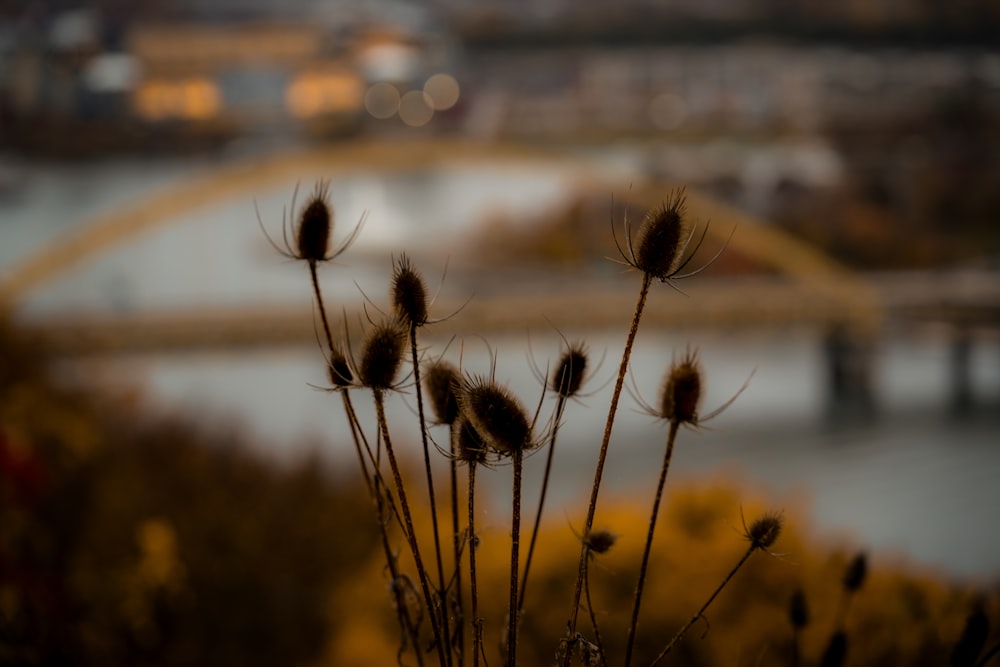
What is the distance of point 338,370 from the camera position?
0.67 meters

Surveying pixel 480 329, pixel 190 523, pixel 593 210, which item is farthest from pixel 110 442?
pixel 593 210

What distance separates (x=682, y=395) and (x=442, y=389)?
0.17 metres

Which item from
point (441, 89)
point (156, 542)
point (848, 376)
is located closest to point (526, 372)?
point (441, 89)

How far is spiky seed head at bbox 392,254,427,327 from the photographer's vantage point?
65 cm

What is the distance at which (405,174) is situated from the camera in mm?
10586

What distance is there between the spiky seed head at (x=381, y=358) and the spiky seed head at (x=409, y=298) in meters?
0.02

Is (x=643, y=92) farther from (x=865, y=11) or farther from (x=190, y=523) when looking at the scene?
(x=190, y=523)

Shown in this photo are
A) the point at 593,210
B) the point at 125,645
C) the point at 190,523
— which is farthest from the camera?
the point at 593,210

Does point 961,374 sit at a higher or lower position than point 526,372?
lower

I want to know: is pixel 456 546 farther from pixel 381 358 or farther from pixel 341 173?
pixel 341 173

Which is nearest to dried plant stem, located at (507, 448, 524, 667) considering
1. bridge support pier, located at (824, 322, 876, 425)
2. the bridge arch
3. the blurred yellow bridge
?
the blurred yellow bridge

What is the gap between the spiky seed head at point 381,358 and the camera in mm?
627

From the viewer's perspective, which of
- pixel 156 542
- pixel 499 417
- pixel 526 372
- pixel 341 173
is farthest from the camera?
pixel 341 173

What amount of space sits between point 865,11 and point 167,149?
4994 mm
